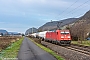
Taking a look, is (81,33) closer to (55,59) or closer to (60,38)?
(60,38)

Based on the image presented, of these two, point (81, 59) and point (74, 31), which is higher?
point (74, 31)

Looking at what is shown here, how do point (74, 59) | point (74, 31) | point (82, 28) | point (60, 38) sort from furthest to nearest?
point (74, 31) → point (82, 28) → point (60, 38) → point (74, 59)

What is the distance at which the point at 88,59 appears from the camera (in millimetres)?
19812

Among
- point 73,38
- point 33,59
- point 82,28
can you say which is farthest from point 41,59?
point 73,38

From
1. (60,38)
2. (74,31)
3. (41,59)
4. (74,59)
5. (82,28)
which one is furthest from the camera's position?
(74,31)

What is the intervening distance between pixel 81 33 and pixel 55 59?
37664 millimetres

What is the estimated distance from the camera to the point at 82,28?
182ft

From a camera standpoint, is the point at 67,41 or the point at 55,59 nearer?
the point at 55,59

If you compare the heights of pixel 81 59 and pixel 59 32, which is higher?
pixel 59 32

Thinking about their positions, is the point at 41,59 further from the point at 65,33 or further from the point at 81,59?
the point at 65,33

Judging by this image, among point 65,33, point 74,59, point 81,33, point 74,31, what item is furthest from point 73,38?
point 74,59

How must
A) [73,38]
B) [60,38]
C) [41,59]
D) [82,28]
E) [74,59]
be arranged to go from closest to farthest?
[41,59], [74,59], [60,38], [82,28], [73,38]

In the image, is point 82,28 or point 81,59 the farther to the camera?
point 82,28

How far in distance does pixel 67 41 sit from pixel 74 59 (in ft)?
77.2
